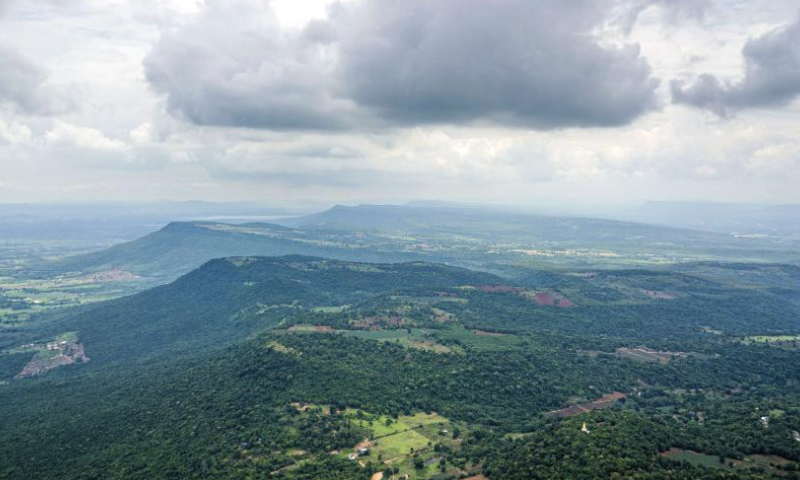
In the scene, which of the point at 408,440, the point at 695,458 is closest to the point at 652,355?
the point at 695,458

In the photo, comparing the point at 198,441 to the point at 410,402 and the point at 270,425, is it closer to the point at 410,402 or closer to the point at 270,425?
the point at 270,425

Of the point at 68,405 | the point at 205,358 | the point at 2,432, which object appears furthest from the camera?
the point at 205,358

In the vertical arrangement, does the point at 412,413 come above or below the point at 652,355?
below

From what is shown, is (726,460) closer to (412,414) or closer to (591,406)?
(591,406)

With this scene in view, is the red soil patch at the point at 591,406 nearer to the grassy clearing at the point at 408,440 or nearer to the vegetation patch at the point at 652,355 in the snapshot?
the grassy clearing at the point at 408,440

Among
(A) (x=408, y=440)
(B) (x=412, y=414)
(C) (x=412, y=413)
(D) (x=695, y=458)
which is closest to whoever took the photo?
(D) (x=695, y=458)

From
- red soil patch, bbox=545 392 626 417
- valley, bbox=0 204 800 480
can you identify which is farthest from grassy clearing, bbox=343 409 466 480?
red soil patch, bbox=545 392 626 417

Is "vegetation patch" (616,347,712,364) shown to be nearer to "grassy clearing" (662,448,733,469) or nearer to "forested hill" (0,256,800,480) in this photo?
"forested hill" (0,256,800,480)

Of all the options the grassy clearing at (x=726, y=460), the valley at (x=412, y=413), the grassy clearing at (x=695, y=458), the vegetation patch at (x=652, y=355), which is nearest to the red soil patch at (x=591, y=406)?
the valley at (x=412, y=413)

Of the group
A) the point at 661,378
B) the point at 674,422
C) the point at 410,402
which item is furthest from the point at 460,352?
the point at 674,422
